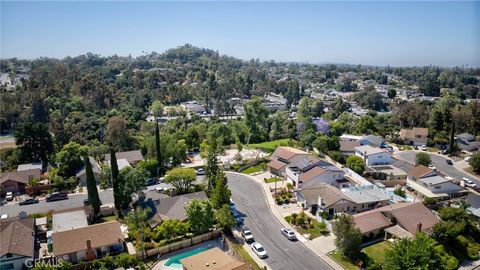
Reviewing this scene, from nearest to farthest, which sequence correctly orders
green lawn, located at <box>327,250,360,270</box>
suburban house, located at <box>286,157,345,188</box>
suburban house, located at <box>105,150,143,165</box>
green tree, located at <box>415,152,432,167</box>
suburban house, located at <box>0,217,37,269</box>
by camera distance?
suburban house, located at <box>0,217,37,269</box> → green lawn, located at <box>327,250,360,270</box> → suburban house, located at <box>286,157,345,188</box> → green tree, located at <box>415,152,432,167</box> → suburban house, located at <box>105,150,143,165</box>

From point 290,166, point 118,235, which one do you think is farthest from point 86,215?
point 290,166

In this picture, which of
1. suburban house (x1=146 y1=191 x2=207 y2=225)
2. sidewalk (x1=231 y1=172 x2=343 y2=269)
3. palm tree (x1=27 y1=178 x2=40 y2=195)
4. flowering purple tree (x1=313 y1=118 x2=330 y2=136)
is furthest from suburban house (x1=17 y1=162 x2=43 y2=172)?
flowering purple tree (x1=313 y1=118 x2=330 y2=136)

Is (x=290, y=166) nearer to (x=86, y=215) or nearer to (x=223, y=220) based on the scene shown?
(x=223, y=220)

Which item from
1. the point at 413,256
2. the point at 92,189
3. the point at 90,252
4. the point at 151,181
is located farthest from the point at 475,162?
the point at 90,252

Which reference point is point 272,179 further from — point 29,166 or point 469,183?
point 29,166

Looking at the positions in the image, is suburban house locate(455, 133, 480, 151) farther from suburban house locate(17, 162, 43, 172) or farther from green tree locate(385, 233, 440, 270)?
suburban house locate(17, 162, 43, 172)

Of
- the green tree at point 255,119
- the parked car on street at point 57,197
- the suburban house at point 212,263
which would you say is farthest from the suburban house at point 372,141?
the parked car on street at point 57,197

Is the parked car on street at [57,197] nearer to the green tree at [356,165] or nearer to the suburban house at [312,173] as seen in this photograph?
the suburban house at [312,173]
